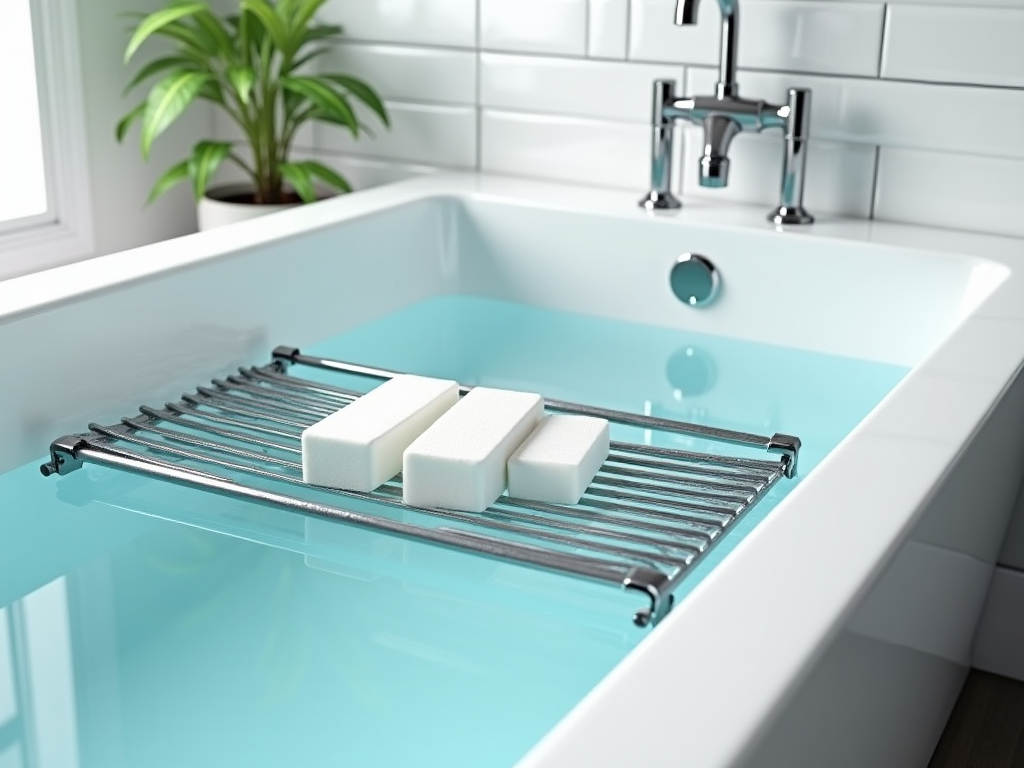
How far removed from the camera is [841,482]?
76 cm

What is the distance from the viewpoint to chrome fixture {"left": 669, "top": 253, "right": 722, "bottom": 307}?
143 centimetres

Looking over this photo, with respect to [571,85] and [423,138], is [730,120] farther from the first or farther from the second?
[423,138]

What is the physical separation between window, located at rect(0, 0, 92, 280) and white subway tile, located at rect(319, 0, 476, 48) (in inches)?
14.2

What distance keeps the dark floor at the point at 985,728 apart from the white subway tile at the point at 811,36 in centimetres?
70

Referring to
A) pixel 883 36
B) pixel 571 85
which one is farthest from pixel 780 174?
pixel 571 85

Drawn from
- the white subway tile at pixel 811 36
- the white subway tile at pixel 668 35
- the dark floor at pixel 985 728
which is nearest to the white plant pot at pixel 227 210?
the white subway tile at pixel 668 35

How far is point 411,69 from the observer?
1.72 m

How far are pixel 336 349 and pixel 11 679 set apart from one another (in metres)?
0.66

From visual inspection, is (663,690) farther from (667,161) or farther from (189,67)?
(189,67)

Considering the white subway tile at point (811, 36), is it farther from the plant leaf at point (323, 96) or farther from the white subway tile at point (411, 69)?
the plant leaf at point (323, 96)

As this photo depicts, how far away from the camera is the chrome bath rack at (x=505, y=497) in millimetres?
830

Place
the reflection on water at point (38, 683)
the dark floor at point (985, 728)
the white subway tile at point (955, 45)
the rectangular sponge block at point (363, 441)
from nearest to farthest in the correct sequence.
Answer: the reflection on water at point (38, 683) < the rectangular sponge block at point (363, 441) < the dark floor at point (985, 728) < the white subway tile at point (955, 45)

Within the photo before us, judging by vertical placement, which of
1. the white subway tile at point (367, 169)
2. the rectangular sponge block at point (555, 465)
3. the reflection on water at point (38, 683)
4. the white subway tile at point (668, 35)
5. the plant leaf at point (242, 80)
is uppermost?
the white subway tile at point (668, 35)

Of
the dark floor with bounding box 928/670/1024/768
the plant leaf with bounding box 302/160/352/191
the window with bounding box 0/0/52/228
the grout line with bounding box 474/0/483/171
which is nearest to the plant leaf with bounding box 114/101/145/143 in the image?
the window with bounding box 0/0/52/228
